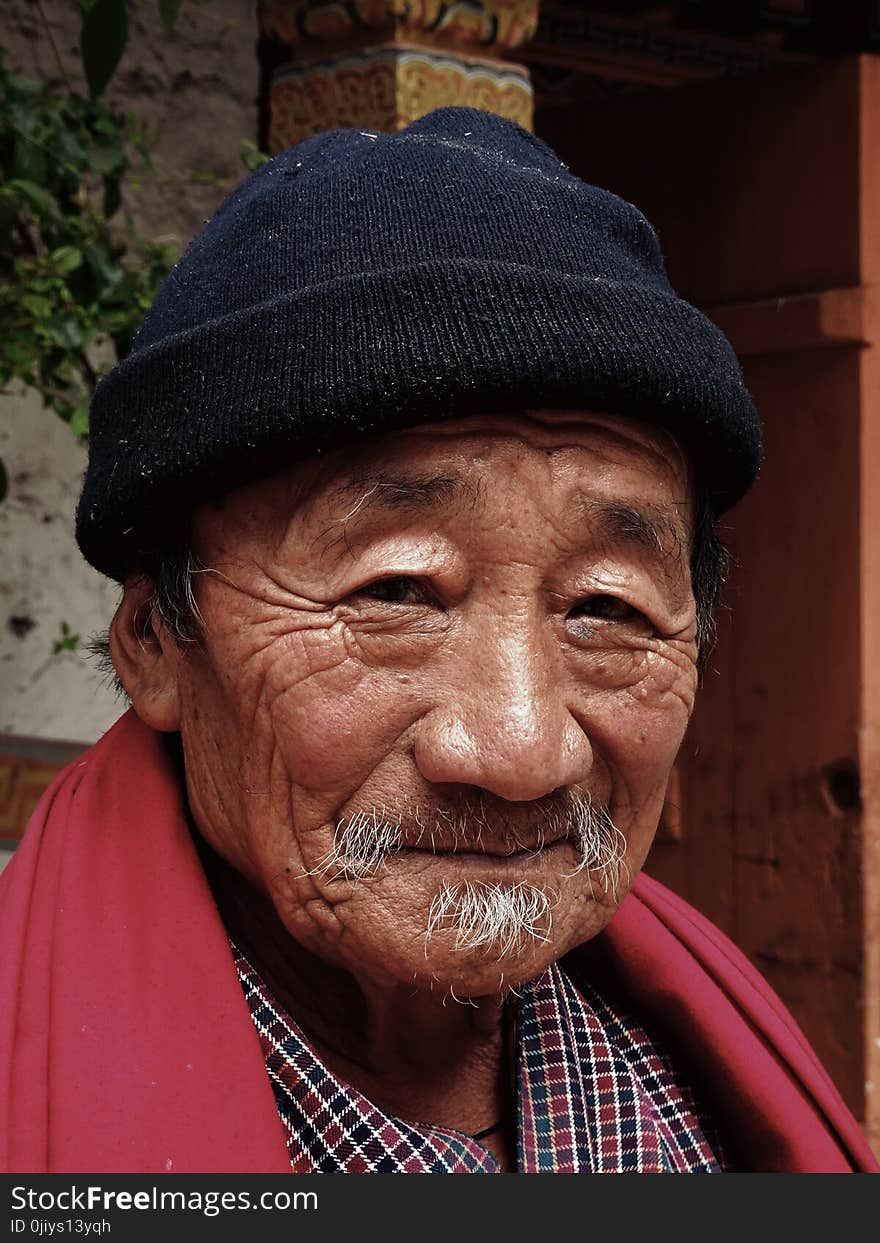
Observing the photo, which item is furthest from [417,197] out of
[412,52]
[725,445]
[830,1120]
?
[412,52]

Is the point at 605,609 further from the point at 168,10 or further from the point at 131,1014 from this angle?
the point at 168,10

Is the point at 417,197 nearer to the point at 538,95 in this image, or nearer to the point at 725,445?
the point at 725,445

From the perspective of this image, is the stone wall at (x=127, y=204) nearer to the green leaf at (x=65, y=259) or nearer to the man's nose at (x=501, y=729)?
the green leaf at (x=65, y=259)

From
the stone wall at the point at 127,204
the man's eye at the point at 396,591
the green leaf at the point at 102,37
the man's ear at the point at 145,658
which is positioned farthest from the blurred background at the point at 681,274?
the man's eye at the point at 396,591

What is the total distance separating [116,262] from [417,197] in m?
1.28

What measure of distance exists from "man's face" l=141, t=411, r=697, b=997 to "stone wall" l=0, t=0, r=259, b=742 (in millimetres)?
1537

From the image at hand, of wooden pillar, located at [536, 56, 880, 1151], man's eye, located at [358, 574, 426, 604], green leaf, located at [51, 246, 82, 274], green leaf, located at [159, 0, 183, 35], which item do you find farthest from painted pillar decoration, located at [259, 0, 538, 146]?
man's eye, located at [358, 574, 426, 604]

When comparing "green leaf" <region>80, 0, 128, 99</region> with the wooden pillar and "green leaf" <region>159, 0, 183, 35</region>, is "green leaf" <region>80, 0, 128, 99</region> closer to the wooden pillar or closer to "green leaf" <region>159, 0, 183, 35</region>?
"green leaf" <region>159, 0, 183, 35</region>

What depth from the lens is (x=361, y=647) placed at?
4.21 ft

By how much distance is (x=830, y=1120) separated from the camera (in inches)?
66.6

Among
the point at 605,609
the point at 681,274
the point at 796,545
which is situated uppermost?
the point at 605,609

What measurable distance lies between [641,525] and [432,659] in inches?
9.4

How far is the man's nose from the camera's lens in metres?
1.23

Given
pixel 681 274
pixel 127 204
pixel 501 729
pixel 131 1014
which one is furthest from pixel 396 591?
pixel 681 274
